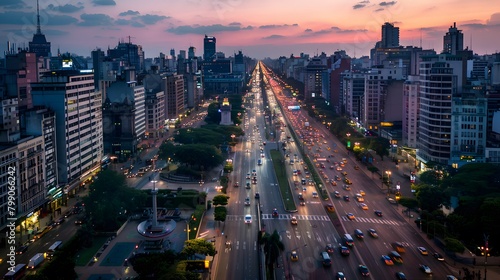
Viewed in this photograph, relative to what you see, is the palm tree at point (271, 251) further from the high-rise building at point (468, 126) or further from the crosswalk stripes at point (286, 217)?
the high-rise building at point (468, 126)

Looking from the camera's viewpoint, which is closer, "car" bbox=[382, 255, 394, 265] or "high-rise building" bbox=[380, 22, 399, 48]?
"car" bbox=[382, 255, 394, 265]

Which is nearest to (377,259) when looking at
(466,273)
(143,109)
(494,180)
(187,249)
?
(466,273)

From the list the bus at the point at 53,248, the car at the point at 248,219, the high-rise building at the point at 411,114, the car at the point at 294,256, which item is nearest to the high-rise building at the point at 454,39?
the high-rise building at the point at 411,114

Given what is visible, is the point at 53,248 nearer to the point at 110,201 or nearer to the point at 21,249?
the point at 21,249

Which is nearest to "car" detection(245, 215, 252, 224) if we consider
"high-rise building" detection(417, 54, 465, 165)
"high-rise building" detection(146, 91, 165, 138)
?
"high-rise building" detection(417, 54, 465, 165)

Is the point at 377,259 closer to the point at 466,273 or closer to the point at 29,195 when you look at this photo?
the point at 466,273

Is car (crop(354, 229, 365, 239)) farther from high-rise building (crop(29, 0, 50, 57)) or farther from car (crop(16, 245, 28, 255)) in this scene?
high-rise building (crop(29, 0, 50, 57))

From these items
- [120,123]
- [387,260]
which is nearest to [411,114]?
[387,260]
